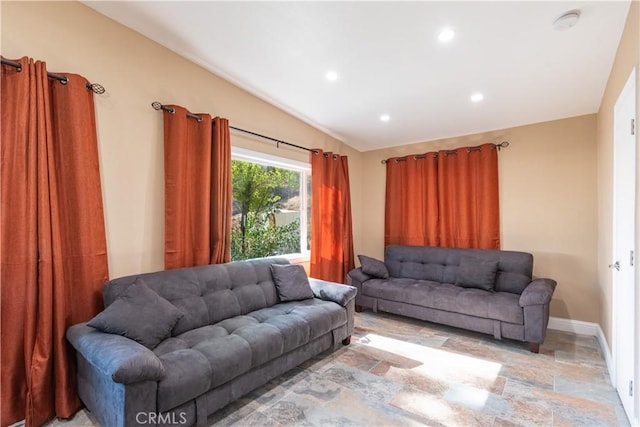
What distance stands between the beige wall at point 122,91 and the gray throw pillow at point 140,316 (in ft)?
1.39

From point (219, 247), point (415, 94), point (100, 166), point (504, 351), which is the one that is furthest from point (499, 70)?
point (100, 166)

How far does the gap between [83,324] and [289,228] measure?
2392 millimetres

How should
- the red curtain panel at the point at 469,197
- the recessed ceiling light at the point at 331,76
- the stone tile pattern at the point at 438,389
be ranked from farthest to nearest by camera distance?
the red curtain panel at the point at 469,197, the recessed ceiling light at the point at 331,76, the stone tile pattern at the point at 438,389

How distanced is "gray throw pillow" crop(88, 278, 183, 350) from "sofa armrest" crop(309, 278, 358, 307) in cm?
136

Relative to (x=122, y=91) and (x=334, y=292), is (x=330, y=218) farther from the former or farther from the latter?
(x=122, y=91)

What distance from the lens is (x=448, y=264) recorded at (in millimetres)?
3859

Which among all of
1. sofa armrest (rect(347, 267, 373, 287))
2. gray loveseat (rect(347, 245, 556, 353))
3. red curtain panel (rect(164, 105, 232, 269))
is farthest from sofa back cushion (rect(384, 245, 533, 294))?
red curtain panel (rect(164, 105, 232, 269))

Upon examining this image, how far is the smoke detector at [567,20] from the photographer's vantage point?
1.86 metres

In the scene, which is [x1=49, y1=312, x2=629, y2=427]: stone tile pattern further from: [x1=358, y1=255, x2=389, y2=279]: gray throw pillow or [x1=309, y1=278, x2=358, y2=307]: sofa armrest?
[x1=358, y1=255, x2=389, y2=279]: gray throw pillow

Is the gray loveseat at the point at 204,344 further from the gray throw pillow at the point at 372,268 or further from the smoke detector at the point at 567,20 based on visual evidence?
the smoke detector at the point at 567,20

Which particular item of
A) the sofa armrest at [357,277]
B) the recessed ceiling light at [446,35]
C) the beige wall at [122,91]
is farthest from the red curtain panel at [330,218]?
the recessed ceiling light at [446,35]

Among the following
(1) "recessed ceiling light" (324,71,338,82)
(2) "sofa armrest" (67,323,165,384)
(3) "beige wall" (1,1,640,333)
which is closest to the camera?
(2) "sofa armrest" (67,323,165,384)

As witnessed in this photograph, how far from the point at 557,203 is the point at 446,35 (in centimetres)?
258

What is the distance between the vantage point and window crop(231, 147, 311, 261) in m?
3.30
